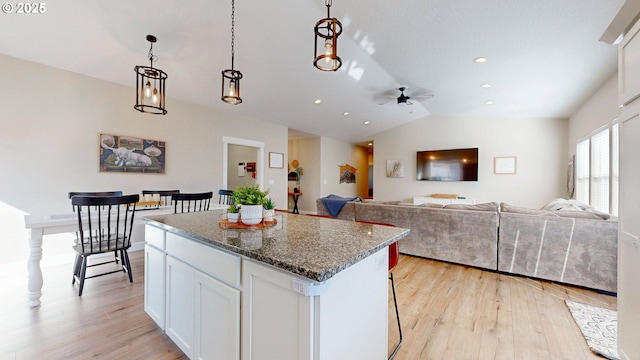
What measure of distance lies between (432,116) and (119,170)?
24.1 feet

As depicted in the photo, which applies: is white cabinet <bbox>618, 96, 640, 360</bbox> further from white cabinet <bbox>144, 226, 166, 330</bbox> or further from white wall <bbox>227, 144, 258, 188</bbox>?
white wall <bbox>227, 144, 258, 188</bbox>

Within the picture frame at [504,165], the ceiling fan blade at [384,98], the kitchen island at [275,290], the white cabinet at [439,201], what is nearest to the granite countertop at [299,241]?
the kitchen island at [275,290]

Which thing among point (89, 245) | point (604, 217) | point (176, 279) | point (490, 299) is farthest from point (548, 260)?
point (89, 245)

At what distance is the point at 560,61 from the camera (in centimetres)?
327

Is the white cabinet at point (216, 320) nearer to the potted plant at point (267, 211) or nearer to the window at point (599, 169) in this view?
the potted plant at point (267, 211)

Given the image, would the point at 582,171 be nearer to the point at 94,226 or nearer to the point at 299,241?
the point at 299,241

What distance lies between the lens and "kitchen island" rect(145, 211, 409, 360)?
98 cm

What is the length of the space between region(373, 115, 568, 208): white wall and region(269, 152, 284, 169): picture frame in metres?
3.30

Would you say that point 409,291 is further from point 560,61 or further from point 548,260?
point 560,61

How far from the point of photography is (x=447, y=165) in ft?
23.0

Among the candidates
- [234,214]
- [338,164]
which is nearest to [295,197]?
[338,164]

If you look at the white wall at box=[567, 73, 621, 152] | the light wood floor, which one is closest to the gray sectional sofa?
the light wood floor

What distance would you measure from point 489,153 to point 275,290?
23.8ft

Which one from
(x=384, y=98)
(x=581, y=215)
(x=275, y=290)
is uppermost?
(x=384, y=98)
